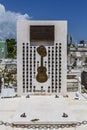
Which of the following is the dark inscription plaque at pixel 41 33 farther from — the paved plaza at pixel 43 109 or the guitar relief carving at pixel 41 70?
the paved plaza at pixel 43 109

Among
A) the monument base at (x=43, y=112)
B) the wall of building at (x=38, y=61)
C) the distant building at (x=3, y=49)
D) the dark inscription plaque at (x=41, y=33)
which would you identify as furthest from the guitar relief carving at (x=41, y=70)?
the distant building at (x=3, y=49)

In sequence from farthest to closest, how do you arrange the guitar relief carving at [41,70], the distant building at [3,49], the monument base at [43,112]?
the distant building at [3,49] < the guitar relief carving at [41,70] < the monument base at [43,112]

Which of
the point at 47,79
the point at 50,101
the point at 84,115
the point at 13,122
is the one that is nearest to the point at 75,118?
the point at 84,115

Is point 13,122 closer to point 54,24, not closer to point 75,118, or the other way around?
point 75,118

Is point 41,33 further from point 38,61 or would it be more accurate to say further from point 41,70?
point 41,70

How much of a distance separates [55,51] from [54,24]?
168cm

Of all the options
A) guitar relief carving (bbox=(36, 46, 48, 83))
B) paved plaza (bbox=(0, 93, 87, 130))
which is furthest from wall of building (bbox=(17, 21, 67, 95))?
paved plaza (bbox=(0, 93, 87, 130))

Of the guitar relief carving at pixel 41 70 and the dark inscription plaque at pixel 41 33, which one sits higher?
the dark inscription plaque at pixel 41 33

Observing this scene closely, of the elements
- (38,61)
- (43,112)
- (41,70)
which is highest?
(38,61)

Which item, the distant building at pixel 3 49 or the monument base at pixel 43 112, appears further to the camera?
the distant building at pixel 3 49

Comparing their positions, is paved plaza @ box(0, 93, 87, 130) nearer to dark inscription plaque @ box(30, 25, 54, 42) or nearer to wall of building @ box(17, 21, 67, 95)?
wall of building @ box(17, 21, 67, 95)

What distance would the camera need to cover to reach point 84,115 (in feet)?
45.4

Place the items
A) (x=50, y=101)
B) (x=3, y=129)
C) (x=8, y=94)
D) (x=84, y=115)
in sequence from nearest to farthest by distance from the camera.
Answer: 1. (x=3, y=129)
2. (x=84, y=115)
3. (x=50, y=101)
4. (x=8, y=94)

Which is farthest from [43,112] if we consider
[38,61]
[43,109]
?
[38,61]
